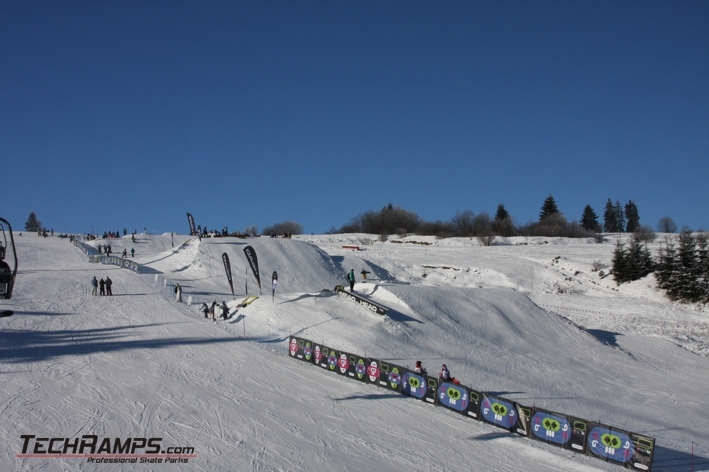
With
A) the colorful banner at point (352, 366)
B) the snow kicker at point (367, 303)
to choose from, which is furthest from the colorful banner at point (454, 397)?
the snow kicker at point (367, 303)

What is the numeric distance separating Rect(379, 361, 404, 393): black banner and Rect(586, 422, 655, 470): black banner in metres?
6.45

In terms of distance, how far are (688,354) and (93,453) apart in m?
34.2

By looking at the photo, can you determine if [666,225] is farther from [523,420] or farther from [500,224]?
[523,420]

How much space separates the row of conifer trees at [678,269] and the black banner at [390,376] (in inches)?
1457

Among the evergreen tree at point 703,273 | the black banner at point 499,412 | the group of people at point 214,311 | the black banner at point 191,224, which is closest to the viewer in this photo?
the black banner at point 499,412

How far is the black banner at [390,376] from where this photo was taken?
18.4 meters

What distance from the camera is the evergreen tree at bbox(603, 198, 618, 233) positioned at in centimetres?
14388

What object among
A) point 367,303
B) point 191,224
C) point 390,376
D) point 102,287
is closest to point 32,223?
point 191,224

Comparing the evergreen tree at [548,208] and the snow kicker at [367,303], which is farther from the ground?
the evergreen tree at [548,208]

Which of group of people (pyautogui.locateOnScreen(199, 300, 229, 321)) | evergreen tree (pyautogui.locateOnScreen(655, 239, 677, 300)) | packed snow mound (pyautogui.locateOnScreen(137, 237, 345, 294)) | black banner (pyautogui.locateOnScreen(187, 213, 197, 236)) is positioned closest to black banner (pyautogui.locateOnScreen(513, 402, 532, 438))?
group of people (pyautogui.locateOnScreen(199, 300, 229, 321))

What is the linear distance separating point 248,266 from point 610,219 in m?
129

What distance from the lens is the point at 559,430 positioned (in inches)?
570

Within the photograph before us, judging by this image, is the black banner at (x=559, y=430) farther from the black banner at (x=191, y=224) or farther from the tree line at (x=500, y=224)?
the tree line at (x=500, y=224)

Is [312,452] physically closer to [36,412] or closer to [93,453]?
[93,453]
